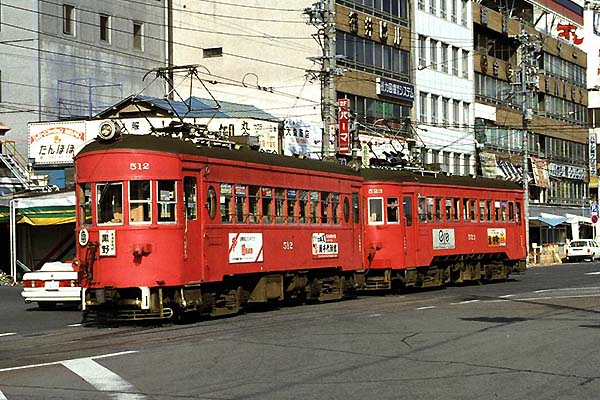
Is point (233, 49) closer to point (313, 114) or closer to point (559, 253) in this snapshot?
point (313, 114)

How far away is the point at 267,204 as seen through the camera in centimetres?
2389

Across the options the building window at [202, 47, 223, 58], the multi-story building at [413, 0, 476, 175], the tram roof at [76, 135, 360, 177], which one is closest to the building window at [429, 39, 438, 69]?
the multi-story building at [413, 0, 476, 175]

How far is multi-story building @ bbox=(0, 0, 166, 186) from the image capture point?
164ft

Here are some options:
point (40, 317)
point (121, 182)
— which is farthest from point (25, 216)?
point (121, 182)

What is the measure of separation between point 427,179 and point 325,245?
7081mm

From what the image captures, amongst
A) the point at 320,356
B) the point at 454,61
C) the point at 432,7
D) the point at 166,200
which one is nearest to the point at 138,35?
the point at 432,7

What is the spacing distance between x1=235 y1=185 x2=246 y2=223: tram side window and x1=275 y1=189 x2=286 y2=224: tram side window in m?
1.55

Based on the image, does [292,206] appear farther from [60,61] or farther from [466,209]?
[60,61]

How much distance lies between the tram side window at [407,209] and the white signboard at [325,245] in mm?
4398

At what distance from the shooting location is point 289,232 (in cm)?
2480

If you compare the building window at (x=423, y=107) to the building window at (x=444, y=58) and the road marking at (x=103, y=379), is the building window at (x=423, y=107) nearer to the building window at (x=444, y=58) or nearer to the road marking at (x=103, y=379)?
the building window at (x=444, y=58)

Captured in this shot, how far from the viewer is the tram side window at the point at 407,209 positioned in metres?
31.3

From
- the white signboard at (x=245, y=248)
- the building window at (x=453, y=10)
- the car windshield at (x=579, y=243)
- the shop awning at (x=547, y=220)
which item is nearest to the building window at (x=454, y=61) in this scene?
the building window at (x=453, y=10)

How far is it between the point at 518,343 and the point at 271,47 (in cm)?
4135
